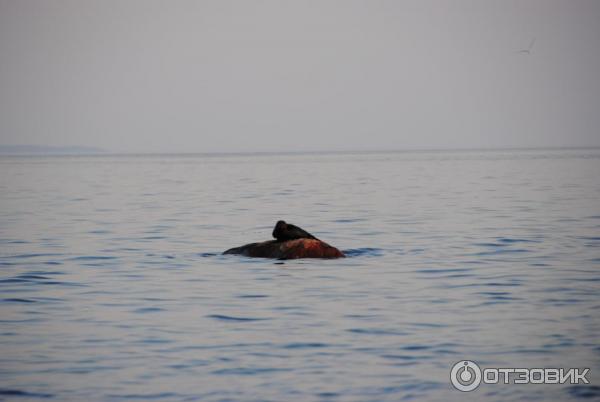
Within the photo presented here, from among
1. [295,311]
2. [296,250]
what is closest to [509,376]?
[295,311]

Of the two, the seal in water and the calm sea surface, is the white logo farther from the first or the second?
the seal in water

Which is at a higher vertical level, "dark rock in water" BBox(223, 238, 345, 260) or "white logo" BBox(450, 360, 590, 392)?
"dark rock in water" BBox(223, 238, 345, 260)

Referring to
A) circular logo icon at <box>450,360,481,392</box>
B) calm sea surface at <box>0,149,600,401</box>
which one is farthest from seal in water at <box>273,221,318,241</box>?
circular logo icon at <box>450,360,481,392</box>

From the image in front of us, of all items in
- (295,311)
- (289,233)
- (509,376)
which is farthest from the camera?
(289,233)

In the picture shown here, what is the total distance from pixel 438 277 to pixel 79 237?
51.9 feet

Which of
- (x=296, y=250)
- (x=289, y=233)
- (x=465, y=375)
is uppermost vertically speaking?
(x=289, y=233)

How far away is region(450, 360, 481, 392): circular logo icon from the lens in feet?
38.1

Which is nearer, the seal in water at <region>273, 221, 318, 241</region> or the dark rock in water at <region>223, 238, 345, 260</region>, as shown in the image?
the seal in water at <region>273, 221, 318, 241</region>

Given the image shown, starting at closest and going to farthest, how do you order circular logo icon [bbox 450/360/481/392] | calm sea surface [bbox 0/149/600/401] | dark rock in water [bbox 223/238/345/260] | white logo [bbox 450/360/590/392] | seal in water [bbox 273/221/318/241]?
circular logo icon [bbox 450/360/481/392] < white logo [bbox 450/360/590/392] < calm sea surface [bbox 0/149/600/401] < seal in water [bbox 273/221/318/241] < dark rock in water [bbox 223/238/345/260]

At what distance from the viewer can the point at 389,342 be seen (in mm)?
14031

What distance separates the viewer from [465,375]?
12039 mm

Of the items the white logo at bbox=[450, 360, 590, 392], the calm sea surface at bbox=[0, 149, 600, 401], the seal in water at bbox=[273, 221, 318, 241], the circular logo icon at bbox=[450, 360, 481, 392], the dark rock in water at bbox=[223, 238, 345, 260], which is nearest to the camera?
the circular logo icon at bbox=[450, 360, 481, 392]

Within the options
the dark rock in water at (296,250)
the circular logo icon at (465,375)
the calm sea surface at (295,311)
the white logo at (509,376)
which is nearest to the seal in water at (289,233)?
the dark rock in water at (296,250)

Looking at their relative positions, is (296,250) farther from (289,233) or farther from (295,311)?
(295,311)
